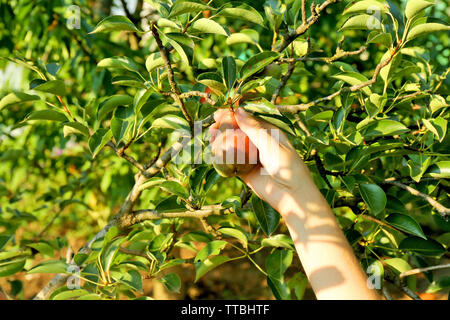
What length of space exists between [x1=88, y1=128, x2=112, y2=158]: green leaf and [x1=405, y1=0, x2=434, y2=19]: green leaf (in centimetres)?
68

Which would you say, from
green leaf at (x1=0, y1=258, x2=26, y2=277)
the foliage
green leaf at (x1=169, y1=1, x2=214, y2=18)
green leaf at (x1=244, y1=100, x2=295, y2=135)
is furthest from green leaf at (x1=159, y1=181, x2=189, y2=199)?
green leaf at (x1=0, y1=258, x2=26, y2=277)

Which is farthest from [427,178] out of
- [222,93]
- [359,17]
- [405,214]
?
[222,93]

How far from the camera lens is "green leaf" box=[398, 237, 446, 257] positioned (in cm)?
103

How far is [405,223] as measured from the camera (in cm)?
95

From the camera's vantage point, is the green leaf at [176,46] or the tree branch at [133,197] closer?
the green leaf at [176,46]

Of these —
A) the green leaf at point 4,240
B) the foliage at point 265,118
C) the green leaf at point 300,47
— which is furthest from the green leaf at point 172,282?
the green leaf at point 300,47

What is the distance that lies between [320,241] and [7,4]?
1.77m

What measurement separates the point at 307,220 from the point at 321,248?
6 centimetres

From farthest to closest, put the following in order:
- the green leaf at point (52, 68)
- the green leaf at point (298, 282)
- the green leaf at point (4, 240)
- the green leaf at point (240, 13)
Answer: the green leaf at point (298, 282) → the green leaf at point (4, 240) → the green leaf at point (52, 68) → the green leaf at point (240, 13)

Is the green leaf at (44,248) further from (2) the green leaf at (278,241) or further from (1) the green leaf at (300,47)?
(1) the green leaf at (300,47)

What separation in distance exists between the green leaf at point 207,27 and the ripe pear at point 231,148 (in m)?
0.16

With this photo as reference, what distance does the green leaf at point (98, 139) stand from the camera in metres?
0.94

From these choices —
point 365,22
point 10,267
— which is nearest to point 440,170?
point 365,22
